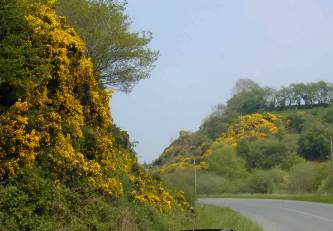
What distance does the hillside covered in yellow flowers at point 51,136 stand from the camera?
11602mm

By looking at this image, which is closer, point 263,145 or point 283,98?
point 263,145

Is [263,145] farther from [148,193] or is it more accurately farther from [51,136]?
[51,136]

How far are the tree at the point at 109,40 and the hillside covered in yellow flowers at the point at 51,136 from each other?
5.71 meters

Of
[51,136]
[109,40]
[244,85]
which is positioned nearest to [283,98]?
[244,85]

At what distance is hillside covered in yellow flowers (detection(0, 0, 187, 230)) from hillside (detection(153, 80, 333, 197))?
163 feet

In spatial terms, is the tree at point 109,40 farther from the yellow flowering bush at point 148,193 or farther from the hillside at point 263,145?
the hillside at point 263,145

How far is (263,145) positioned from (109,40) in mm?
70120

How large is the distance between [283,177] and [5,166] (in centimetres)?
6840

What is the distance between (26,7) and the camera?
1317 centimetres

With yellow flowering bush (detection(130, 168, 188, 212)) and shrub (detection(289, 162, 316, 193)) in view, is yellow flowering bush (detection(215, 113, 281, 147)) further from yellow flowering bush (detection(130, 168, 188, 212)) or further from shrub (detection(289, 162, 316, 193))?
yellow flowering bush (detection(130, 168, 188, 212))

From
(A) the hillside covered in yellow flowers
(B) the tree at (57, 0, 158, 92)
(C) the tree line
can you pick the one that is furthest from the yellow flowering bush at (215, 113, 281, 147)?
(A) the hillside covered in yellow flowers

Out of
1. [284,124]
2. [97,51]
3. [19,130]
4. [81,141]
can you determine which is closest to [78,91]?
[81,141]

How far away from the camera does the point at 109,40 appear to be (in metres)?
23.1

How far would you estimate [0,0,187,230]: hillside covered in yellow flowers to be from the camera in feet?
38.1
